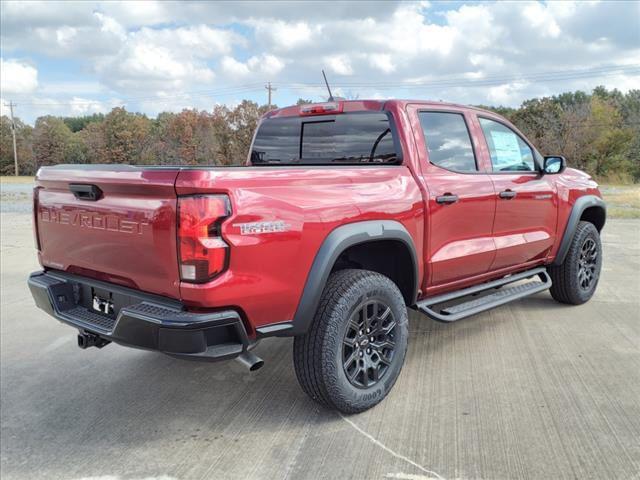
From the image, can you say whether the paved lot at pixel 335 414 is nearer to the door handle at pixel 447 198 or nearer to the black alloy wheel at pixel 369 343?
the black alloy wheel at pixel 369 343

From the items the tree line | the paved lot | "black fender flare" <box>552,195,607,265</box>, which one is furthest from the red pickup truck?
the tree line

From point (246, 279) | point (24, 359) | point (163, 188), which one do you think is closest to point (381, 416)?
point (246, 279)

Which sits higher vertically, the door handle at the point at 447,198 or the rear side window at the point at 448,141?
the rear side window at the point at 448,141

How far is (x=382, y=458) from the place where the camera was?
281 centimetres

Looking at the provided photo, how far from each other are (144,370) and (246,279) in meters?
1.86

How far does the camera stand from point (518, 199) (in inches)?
179

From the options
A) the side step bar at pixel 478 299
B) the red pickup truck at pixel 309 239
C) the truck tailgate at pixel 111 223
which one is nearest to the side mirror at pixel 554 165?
the red pickup truck at pixel 309 239

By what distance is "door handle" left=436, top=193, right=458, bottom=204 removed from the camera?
3.75 meters

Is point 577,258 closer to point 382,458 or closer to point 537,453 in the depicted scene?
point 537,453

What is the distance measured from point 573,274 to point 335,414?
125 inches

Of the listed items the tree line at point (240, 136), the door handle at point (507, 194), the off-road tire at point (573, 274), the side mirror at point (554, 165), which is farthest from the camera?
the tree line at point (240, 136)

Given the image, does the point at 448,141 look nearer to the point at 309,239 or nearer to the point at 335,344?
the point at 309,239

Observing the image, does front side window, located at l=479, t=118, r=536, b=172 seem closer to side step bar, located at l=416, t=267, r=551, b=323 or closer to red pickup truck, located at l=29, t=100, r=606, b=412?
red pickup truck, located at l=29, t=100, r=606, b=412

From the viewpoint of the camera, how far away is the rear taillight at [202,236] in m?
2.52
